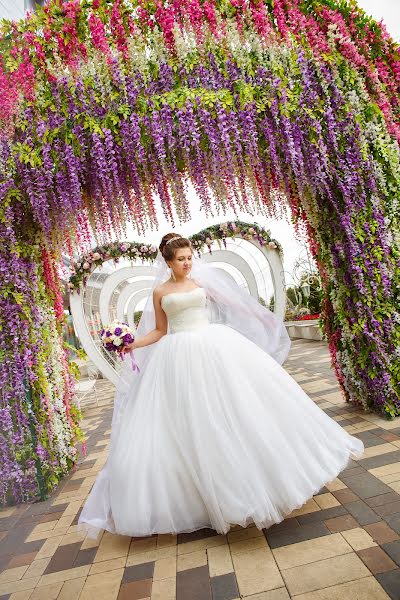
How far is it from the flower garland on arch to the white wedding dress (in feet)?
20.5

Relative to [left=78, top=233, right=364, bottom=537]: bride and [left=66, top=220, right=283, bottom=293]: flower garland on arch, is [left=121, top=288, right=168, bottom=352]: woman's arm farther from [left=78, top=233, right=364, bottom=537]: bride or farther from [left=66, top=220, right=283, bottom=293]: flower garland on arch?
[left=66, top=220, right=283, bottom=293]: flower garland on arch

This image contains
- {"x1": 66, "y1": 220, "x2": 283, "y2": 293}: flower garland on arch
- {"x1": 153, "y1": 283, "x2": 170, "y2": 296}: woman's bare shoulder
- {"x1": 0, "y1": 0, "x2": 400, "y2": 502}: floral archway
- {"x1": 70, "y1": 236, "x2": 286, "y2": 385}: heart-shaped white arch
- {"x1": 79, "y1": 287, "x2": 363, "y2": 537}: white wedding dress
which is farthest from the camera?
{"x1": 70, "y1": 236, "x2": 286, "y2": 385}: heart-shaped white arch

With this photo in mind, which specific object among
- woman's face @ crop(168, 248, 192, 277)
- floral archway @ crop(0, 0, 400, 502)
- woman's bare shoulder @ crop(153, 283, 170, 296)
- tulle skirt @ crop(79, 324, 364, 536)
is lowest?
tulle skirt @ crop(79, 324, 364, 536)

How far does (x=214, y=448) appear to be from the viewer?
273 centimetres

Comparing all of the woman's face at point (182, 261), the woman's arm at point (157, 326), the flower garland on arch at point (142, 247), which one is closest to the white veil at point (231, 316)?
the woman's arm at point (157, 326)

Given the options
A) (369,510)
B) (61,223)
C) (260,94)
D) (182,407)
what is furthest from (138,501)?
(260,94)

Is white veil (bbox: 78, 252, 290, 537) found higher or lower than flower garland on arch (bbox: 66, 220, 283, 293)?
lower

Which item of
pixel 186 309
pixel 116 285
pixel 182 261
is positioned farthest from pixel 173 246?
pixel 116 285

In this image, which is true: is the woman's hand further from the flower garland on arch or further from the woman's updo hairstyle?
the flower garland on arch

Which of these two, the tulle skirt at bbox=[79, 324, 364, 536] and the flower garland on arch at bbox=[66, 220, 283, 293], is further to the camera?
the flower garland on arch at bbox=[66, 220, 283, 293]

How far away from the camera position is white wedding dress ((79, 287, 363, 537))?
2.64 metres

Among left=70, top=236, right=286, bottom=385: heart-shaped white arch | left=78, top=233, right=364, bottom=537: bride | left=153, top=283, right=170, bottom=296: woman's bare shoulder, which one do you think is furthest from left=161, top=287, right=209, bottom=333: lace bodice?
left=70, top=236, right=286, bottom=385: heart-shaped white arch

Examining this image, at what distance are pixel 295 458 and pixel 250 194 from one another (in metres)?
3.03

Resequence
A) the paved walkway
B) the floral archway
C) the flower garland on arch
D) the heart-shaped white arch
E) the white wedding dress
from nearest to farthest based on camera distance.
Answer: the paved walkway
the white wedding dress
the floral archway
the flower garland on arch
the heart-shaped white arch
